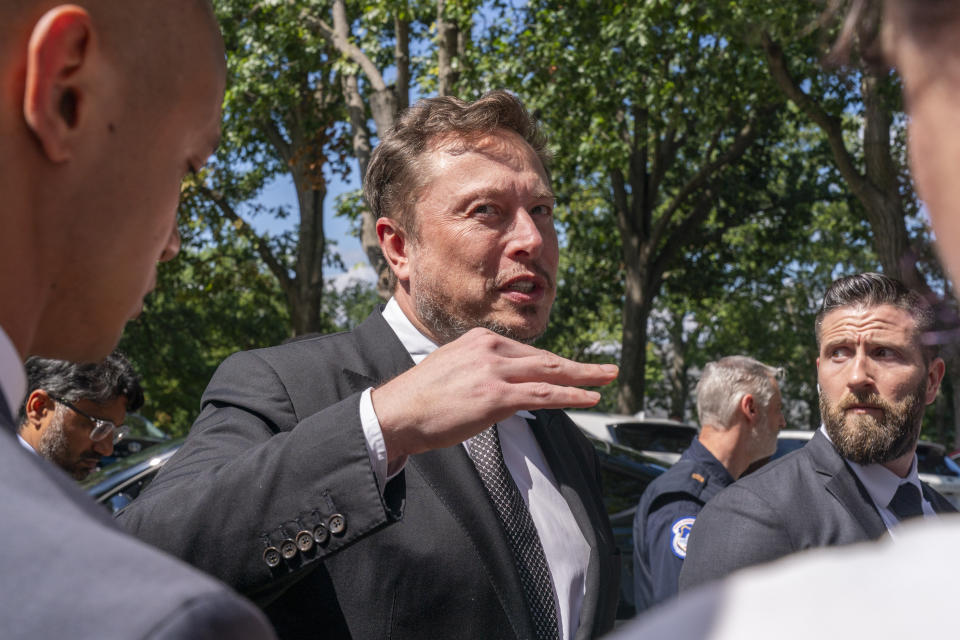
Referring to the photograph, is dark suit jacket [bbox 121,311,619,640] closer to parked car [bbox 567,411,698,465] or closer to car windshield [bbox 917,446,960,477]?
parked car [bbox 567,411,698,465]

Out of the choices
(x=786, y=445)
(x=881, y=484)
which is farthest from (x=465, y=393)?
(x=786, y=445)

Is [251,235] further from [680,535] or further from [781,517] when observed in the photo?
[781,517]

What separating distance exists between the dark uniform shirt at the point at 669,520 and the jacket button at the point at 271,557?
2.94 m

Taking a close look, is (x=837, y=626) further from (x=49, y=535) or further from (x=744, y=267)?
(x=744, y=267)

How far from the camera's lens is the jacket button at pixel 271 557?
1.63 metres

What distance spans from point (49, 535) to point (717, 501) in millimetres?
2882

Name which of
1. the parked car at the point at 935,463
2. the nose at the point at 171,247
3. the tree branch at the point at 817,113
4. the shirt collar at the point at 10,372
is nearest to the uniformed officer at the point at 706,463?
the nose at the point at 171,247

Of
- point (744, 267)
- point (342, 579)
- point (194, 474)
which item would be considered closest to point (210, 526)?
point (194, 474)

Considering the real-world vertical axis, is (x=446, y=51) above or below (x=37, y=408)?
above

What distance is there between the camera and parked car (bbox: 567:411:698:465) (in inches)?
483

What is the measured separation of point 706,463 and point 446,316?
290cm

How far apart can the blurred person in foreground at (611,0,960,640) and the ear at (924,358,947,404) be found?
3.40 meters

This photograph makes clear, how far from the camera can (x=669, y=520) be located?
457 centimetres

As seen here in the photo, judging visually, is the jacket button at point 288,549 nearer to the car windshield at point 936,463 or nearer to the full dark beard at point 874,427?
the full dark beard at point 874,427
